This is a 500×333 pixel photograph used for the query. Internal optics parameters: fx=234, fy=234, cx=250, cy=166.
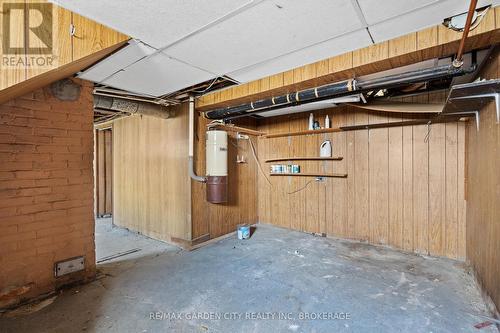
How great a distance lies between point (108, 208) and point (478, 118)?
6.49 meters

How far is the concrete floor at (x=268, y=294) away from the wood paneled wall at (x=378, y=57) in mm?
2047

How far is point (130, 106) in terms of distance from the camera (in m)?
3.19

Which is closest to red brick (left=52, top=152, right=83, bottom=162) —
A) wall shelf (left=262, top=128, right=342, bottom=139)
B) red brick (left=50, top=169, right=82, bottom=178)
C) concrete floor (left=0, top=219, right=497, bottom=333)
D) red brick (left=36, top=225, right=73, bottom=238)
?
red brick (left=50, top=169, right=82, bottom=178)

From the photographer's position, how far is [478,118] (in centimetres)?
225

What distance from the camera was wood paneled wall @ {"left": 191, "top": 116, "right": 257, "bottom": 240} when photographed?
3531 millimetres

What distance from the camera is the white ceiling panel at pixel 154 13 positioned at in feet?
4.59

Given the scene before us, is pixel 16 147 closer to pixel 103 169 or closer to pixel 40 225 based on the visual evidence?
pixel 40 225

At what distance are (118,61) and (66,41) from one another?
17.4 inches

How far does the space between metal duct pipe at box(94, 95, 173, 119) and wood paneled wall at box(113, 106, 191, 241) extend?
0.64 ft

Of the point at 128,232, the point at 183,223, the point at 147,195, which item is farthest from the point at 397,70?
the point at 128,232

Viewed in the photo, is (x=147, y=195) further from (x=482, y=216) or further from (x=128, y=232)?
(x=482, y=216)

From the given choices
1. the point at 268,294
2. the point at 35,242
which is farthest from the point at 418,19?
the point at 35,242

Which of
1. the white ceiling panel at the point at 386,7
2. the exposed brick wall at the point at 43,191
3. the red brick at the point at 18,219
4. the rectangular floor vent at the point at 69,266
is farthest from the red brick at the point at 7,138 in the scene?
the white ceiling panel at the point at 386,7

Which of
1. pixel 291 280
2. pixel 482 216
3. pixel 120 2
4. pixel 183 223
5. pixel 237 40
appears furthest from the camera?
pixel 183 223
